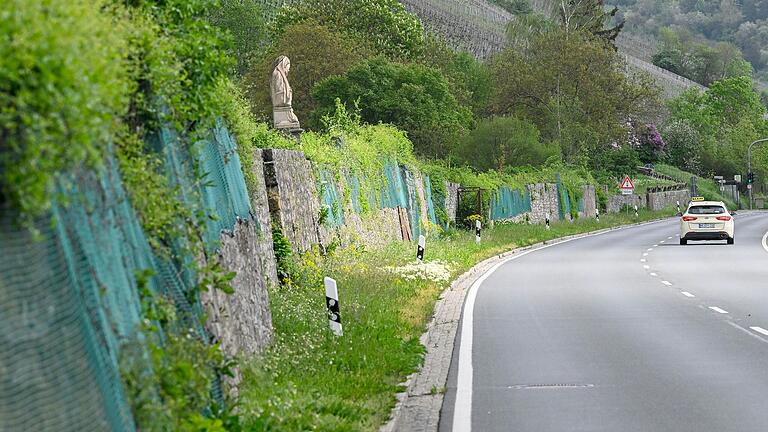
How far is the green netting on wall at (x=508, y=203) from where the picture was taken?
53.0m

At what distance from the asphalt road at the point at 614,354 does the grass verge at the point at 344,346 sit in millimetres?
695

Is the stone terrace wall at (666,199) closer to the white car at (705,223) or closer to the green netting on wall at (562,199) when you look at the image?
the green netting on wall at (562,199)

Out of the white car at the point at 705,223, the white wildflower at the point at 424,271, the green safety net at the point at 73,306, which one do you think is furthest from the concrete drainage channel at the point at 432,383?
the white car at the point at 705,223

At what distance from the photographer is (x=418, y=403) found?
11398 millimetres

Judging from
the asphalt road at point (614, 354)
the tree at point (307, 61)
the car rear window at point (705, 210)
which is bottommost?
the asphalt road at point (614, 354)

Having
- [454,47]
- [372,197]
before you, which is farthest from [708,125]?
[372,197]

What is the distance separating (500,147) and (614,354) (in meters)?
57.4

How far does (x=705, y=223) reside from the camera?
44.2m

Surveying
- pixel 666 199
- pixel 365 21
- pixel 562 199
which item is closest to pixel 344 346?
pixel 562 199

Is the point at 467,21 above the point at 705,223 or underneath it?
above

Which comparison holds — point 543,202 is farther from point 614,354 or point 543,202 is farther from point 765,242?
point 614,354

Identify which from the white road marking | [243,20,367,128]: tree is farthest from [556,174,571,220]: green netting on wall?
the white road marking

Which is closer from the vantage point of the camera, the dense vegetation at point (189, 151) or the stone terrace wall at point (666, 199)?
the dense vegetation at point (189, 151)

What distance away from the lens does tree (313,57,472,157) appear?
6831 centimetres
